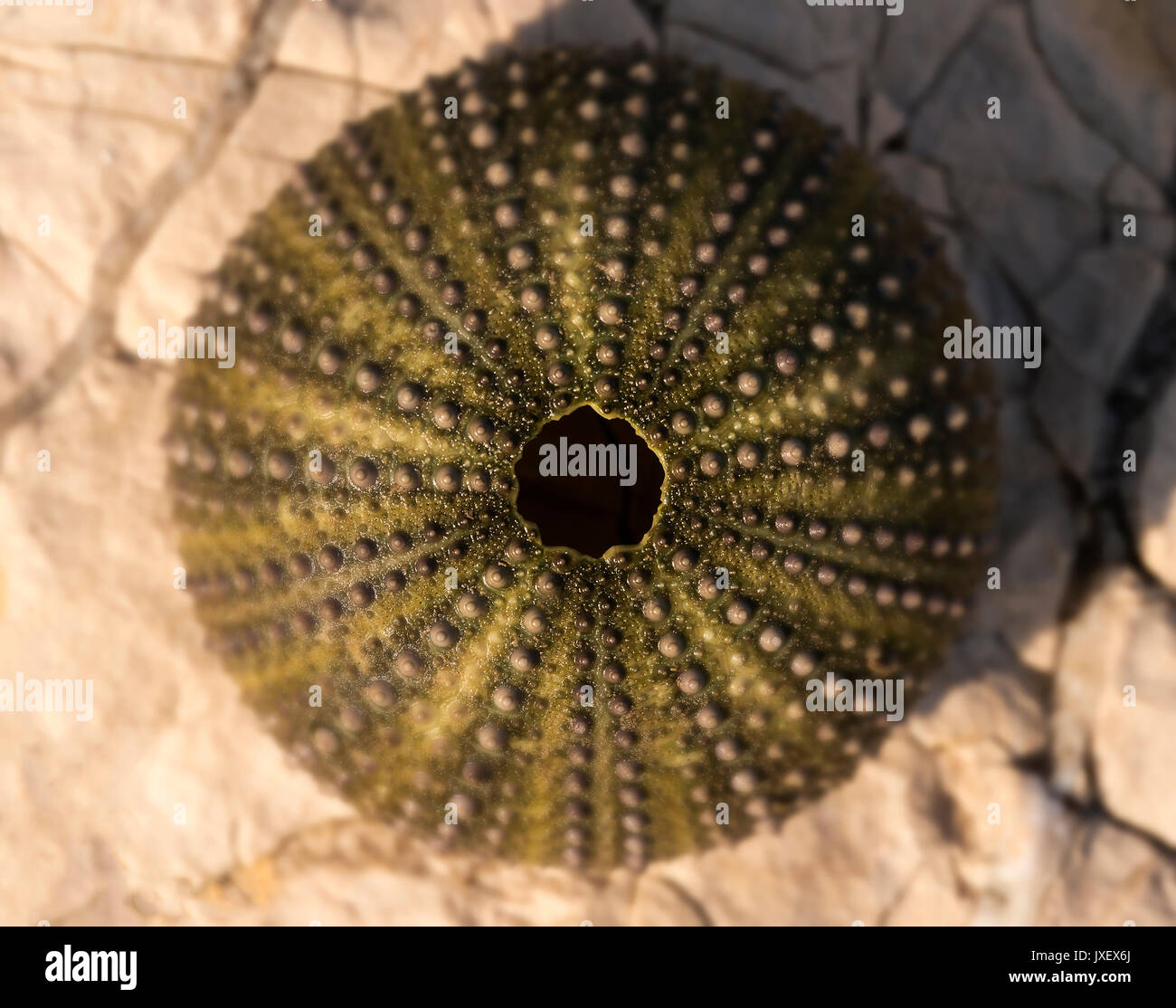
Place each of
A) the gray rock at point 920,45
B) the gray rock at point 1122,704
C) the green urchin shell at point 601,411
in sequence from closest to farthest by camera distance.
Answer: the green urchin shell at point 601,411 → the gray rock at point 1122,704 → the gray rock at point 920,45

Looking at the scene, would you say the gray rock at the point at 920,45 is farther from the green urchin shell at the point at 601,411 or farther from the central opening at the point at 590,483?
the central opening at the point at 590,483

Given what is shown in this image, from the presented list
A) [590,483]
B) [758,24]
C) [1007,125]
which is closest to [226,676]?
[590,483]

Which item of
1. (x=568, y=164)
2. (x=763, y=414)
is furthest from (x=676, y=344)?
(x=568, y=164)

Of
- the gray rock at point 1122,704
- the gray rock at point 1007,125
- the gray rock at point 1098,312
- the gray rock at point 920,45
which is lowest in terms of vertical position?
the gray rock at point 1122,704

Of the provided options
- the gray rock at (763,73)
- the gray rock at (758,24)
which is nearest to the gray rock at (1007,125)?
the gray rock at (763,73)

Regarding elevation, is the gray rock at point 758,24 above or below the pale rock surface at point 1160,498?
above
